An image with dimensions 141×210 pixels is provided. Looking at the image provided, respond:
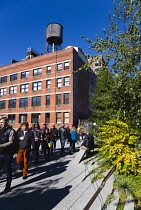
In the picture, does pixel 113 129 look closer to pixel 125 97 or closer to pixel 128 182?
pixel 125 97

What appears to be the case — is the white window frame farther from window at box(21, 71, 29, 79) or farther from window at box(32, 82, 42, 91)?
window at box(21, 71, 29, 79)

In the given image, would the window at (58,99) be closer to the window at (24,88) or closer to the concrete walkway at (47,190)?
the window at (24,88)

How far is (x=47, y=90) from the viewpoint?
25.8 meters

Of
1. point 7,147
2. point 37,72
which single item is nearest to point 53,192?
point 7,147

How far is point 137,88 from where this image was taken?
4.27 meters

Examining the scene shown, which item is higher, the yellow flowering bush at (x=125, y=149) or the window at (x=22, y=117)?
the window at (x=22, y=117)

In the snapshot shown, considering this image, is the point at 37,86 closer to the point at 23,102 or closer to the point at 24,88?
the point at 24,88

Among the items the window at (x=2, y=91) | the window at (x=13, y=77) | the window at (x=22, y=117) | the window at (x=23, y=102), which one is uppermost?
the window at (x=13, y=77)

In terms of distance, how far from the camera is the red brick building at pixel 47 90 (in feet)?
79.0

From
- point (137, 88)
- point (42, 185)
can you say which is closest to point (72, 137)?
point (42, 185)

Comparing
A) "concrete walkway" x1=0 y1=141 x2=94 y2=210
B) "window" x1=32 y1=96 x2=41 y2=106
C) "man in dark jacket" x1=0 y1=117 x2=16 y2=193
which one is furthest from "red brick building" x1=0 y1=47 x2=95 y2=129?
"man in dark jacket" x1=0 y1=117 x2=16 y2=193

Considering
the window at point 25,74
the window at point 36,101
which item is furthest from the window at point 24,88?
the window at point 36,101

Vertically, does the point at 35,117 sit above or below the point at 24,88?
below

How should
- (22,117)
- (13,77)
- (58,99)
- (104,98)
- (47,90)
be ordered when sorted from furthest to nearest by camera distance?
(13,77) → (22,117) → (47,90) → (58,99) → (104,98)
